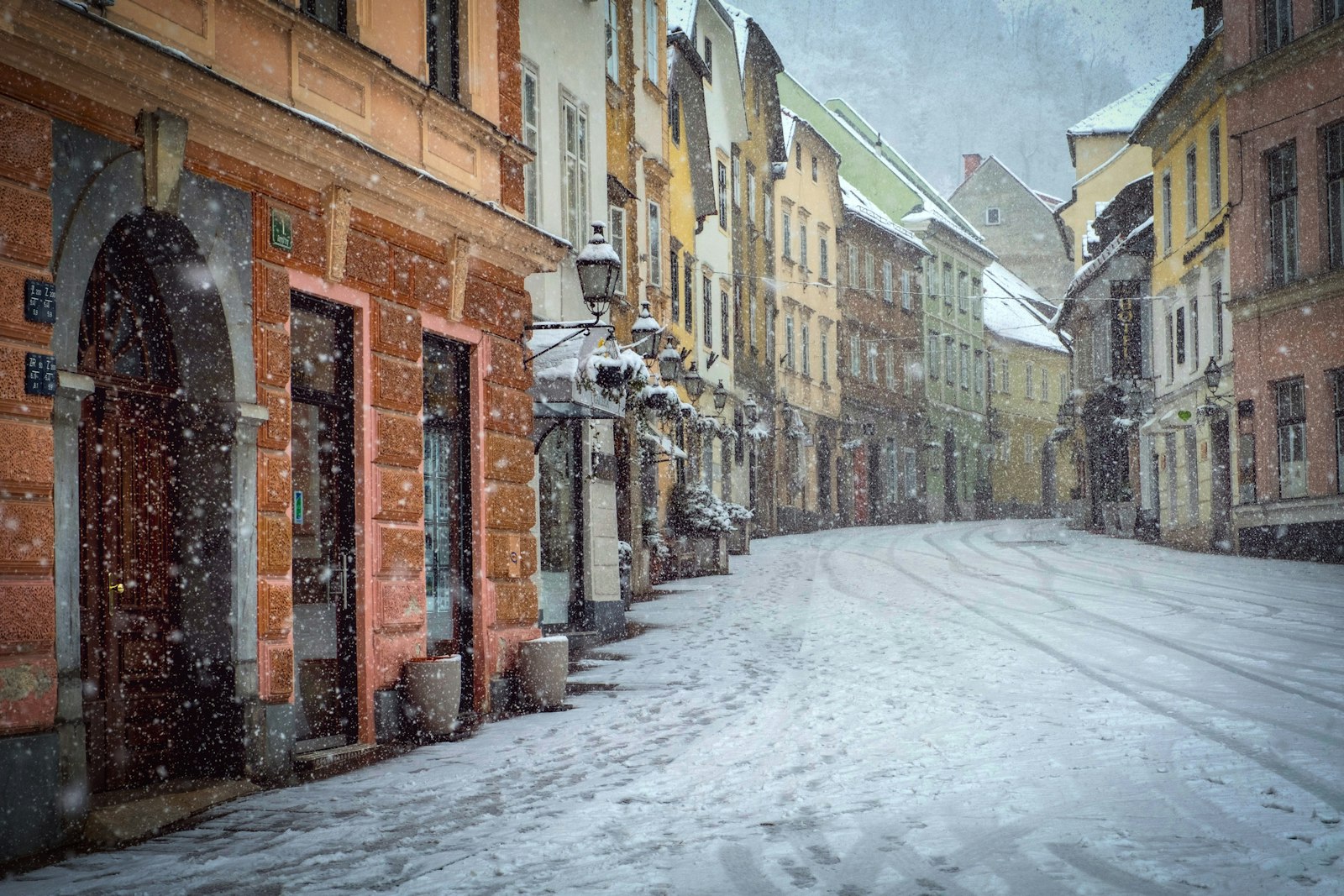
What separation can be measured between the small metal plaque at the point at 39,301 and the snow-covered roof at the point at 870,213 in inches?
1655

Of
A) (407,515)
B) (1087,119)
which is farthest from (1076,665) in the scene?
(1087,119)

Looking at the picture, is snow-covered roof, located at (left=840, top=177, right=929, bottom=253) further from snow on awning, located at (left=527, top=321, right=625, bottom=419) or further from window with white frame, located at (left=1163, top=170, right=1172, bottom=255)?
snow on awning, located at (left=527, top=321, right=625, bottom=419)

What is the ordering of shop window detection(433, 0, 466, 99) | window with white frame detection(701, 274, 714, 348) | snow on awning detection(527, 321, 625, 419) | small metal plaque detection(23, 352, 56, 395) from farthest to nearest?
window with white frame detection(701, 274, 714, 348)
snow on awning detection(527, 321, 625, 419)
shop window detection(433, 0, 466, 99)
small metal plaque detection(23, 352, 56, 395)

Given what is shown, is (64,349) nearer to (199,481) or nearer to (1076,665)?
(199,481)

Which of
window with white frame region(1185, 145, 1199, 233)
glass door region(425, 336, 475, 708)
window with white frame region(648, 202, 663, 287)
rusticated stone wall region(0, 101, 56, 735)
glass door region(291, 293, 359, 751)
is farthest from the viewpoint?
window with white frame region(1185, 145, 1199, 233)

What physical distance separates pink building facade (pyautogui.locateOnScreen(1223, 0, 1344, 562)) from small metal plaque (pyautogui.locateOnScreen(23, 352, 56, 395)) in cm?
2143

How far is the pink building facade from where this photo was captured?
23.6 m

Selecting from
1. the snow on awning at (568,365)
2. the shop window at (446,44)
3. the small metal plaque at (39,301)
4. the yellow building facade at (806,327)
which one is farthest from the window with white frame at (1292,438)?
the small metal plaque at (39,301)

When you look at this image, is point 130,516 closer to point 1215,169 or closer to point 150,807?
point 150,807

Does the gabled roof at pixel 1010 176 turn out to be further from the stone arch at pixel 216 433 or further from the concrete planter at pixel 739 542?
the stone arch at pixel 216 433

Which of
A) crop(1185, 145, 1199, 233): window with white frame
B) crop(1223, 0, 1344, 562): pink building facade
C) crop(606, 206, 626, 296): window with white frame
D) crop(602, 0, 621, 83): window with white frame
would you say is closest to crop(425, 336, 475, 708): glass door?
crop(606, 206, 626, 296): window with white frame

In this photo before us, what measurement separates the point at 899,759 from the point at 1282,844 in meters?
2.63

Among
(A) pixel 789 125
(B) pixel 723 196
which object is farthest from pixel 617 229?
(A) pixel 789 125

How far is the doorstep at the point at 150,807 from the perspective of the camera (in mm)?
6609
